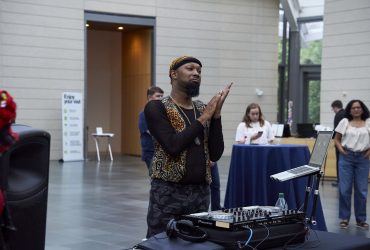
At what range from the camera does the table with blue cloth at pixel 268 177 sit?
5859mm

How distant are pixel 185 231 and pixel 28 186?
2.56 ft

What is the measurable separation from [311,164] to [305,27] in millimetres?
19280

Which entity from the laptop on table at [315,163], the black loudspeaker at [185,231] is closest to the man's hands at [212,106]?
the black loudspeaker at [185,231]

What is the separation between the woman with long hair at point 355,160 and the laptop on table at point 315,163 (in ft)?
10.9

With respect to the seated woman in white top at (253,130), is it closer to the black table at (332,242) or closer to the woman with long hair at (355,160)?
the woman with long hair at (355,160)

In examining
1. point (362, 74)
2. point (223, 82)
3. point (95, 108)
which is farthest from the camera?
point (95, 108)

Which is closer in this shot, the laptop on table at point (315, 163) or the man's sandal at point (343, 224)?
the laptop on table at point (315, 163)

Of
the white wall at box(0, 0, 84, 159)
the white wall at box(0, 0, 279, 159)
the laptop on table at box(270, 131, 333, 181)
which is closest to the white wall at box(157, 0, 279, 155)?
the white wall at box(0, 0, 279, 159)

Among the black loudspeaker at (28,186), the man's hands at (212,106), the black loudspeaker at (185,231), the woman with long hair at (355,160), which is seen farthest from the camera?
the woman with long hair at (355,160)

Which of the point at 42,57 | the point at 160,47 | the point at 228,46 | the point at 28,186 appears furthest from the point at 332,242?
the point at 228,46

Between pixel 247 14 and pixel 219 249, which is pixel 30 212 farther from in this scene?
pixel 247 14

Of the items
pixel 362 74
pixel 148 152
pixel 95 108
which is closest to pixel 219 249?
pixel 148 152

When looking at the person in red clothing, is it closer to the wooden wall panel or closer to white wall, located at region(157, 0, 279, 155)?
white wall, located at region(157, 0, 279, 155)

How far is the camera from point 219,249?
284 centimetres
